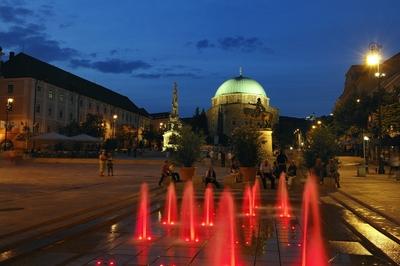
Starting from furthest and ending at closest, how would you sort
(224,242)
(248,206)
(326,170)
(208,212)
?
(326,170)
(248,206)
(208,212)
(224,242)

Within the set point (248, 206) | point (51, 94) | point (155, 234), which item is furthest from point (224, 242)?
point (51, 94)

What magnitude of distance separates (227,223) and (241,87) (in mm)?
135676

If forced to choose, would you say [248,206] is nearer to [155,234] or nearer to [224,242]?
[155,234]

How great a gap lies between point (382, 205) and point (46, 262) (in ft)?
34.4

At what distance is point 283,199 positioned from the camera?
1803 cm

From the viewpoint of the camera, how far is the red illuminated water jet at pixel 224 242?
7.91m

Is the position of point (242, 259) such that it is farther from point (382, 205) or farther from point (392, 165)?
point (392, 165)

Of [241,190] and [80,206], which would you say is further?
[241,190]

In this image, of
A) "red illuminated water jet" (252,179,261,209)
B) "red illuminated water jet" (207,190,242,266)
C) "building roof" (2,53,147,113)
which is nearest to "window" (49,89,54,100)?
"building roof" (2,53,147,113)

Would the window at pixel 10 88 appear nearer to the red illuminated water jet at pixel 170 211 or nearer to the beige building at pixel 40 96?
the beige building at pixel 40 96

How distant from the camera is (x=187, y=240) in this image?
31.8ft

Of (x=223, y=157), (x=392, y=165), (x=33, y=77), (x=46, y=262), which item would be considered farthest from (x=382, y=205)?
(x=33, y=77)

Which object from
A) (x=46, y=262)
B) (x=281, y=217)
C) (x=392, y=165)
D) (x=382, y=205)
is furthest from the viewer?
(x=392, y=165)

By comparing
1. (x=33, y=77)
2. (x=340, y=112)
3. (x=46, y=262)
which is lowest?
(x=46, y=262)
